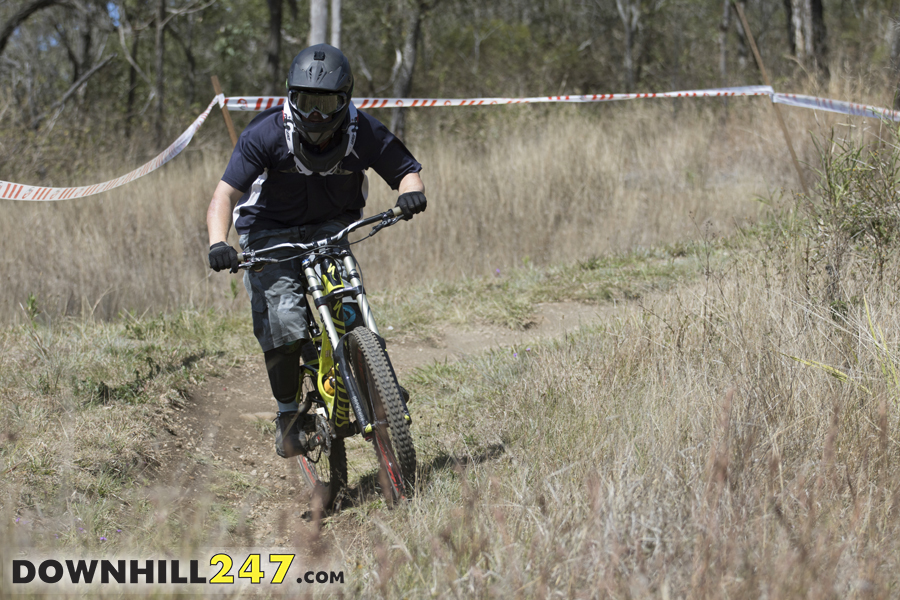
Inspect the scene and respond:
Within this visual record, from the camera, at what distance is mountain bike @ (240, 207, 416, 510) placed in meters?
3.09

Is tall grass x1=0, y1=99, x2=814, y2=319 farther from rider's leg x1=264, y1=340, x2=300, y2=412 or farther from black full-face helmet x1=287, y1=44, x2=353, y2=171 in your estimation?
black full-face helmet x1=287, y1=44, x2=353, y2=171

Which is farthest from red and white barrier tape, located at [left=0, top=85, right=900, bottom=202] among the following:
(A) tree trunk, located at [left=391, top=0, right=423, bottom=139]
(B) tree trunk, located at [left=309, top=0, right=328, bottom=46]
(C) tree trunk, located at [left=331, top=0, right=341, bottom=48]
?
(A) tree trunk, located at [left=391, top=0, right=423, bottom=139]

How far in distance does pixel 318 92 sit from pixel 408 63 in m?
12.4

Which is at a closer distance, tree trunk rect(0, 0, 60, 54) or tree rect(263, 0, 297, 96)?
tree trunk rect(0, 0, 60, 54)

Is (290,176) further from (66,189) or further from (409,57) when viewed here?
(409,57)

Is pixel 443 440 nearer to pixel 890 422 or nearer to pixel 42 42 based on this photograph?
pixel 890 422

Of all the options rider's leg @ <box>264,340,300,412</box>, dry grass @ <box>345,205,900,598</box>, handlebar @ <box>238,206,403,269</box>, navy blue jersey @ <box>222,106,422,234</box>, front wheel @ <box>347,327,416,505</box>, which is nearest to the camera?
dry grass @ <box>345,205,900,598</box>

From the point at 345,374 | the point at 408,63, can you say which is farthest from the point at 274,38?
the point at 345,374

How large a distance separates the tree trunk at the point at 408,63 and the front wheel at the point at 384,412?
39.0ft

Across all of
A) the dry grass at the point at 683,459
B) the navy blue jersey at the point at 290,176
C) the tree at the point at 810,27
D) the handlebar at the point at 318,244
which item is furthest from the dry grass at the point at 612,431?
the tree at the point at 810,27

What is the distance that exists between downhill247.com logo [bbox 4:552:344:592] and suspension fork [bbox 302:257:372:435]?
617mm

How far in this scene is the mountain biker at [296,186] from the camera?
3367mm

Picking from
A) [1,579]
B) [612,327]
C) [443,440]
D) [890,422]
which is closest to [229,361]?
[443,440]

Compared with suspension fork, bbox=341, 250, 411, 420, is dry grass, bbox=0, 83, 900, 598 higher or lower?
lower
